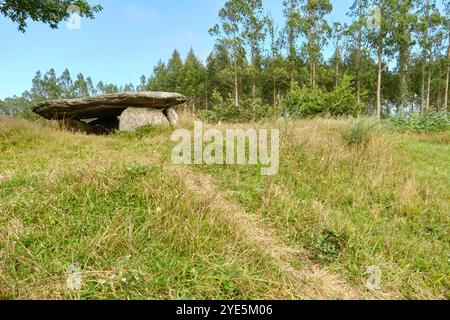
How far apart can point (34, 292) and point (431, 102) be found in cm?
4453

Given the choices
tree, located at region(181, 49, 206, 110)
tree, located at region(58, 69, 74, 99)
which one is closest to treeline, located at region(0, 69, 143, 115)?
tree, located at region(58, 69, 74, 99)

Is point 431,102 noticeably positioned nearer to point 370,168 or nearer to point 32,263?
point 370,168

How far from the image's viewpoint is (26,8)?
20.8ft

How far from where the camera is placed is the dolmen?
283 inches

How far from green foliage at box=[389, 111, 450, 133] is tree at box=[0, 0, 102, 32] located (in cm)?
1122

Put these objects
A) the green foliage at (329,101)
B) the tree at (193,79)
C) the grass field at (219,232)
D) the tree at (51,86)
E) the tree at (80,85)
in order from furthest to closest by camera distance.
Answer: the tree at (80,85)
the tree at (51,86)
the tree at (193,79)
the green foliage at (329,101)
the grass field at (219,232)

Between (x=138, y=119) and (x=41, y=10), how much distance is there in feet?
11.6

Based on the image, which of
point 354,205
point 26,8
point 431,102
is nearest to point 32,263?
point 354,205

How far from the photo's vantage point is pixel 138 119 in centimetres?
731

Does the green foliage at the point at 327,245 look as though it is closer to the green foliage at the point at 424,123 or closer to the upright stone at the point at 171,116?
the upright stone at the point at 171,116

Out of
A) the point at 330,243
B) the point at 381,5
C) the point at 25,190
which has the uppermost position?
the point at 381,5

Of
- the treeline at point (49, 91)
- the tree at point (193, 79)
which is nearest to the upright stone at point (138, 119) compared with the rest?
the tree at point (193, 79)

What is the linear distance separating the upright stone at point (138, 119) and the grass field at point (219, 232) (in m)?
3.26

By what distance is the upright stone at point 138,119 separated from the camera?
7.24 meters
